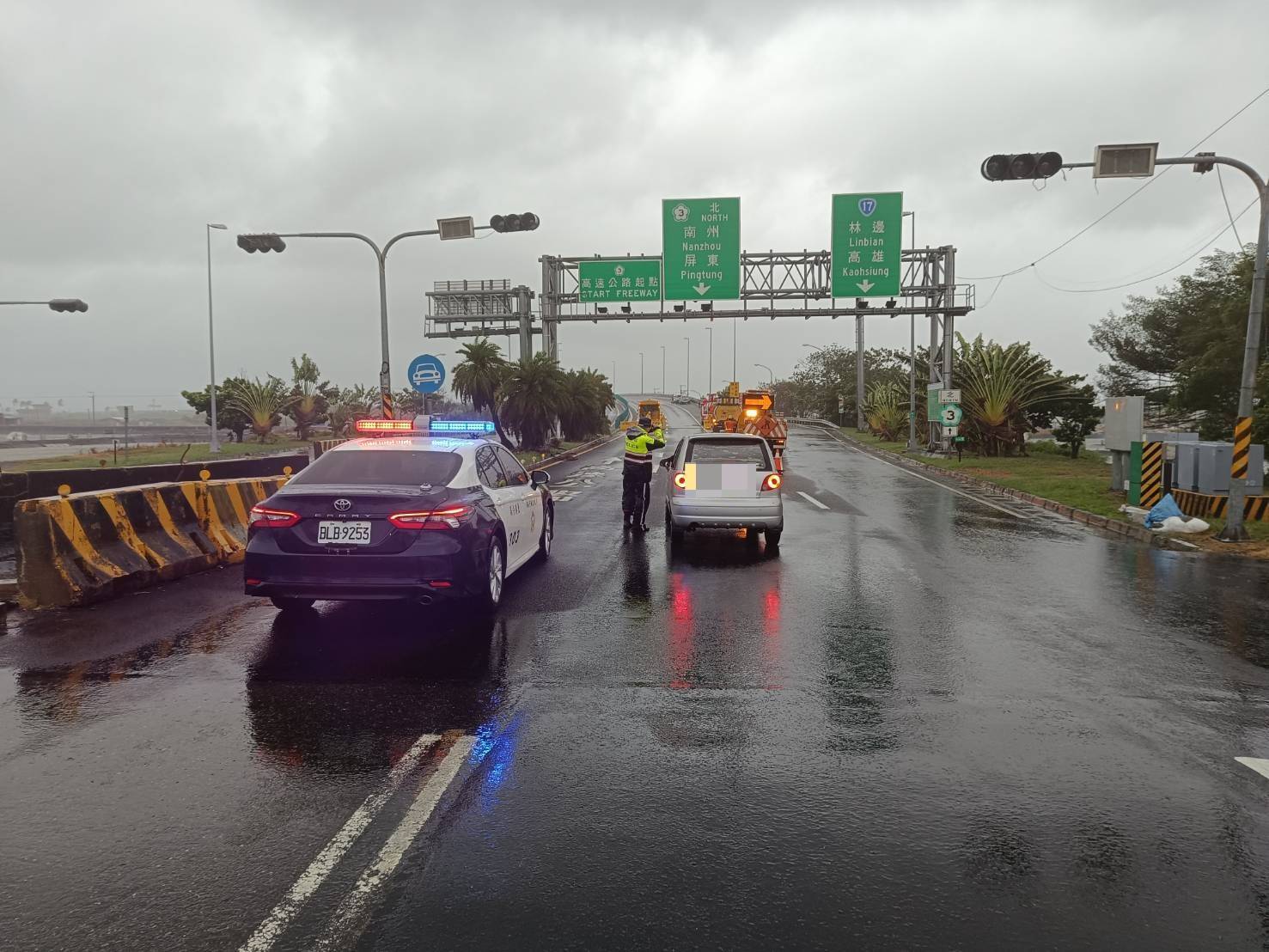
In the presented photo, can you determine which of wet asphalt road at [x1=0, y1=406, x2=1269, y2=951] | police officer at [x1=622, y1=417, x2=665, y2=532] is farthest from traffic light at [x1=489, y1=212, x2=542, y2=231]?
wet asphalt road at [x1=0, y1=406, x2=1269, y2=951]

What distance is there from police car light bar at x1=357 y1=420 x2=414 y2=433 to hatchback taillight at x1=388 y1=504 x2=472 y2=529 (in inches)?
89.0

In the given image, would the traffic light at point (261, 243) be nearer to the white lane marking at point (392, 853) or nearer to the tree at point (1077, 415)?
the white lane marking at point (392, 853)

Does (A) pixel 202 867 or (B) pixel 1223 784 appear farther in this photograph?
(B) pixel 1223 784

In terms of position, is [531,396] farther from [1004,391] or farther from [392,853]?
[392,853]

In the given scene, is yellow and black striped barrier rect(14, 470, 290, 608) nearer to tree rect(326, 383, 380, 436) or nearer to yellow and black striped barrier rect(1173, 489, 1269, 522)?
yellow and black striped barrier rect(1173, 489, 1269, 522)

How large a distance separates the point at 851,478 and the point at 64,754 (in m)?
20.8

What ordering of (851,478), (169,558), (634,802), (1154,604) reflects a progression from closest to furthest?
1. (634,802)
2. (1154,604)
3. (169,558)
4. (851,478)

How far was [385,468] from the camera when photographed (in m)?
7.52

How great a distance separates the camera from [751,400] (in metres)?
38.2

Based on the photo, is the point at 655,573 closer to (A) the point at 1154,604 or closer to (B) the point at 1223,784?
(A) the point at 1154,604

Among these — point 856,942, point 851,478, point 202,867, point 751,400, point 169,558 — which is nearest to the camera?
point 856,942

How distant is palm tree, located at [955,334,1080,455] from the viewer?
99.7ft

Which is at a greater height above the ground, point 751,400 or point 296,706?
point 751,400

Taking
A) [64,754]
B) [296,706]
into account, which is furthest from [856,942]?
[64,754]
